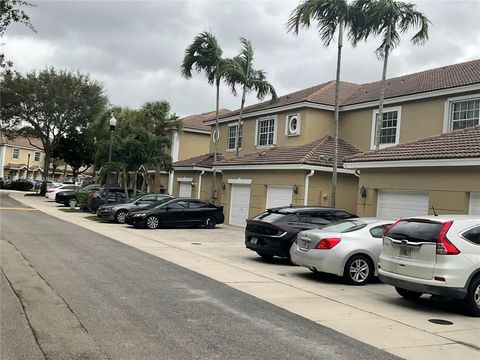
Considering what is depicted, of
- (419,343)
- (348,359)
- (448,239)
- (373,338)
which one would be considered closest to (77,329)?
(348,359)

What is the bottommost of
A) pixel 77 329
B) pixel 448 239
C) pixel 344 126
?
pixel 77 329

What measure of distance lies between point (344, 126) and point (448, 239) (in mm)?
17184

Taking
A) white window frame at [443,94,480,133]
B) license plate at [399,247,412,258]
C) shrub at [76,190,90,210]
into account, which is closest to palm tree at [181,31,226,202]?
shrub at [76,190,90,210]

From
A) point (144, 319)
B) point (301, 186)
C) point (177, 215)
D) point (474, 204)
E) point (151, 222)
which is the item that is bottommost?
point (144, 319)

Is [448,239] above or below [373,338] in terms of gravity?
above

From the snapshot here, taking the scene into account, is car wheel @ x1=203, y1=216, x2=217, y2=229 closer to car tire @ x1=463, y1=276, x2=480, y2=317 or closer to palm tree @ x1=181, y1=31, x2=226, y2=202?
palm tree @ x1=181, y1=31, x2=226, y2=202

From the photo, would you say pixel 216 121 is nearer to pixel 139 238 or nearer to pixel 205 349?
pixel 139 238

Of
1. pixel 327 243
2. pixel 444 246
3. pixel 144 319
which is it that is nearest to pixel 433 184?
pixel 327 243

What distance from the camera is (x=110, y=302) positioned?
7621mm

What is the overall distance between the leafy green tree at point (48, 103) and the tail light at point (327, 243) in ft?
138

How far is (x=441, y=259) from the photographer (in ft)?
25.3

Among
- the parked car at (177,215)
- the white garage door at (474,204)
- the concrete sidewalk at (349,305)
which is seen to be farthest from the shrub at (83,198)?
the white garage door at (474,204)

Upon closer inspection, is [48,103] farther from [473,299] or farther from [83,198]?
[473,299]

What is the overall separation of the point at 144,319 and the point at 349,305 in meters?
3.46
